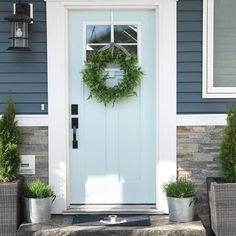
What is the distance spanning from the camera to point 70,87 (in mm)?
4824

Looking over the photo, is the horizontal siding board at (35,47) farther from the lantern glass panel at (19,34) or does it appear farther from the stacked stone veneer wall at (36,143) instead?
the stacked stone veneer wall at (36,143)

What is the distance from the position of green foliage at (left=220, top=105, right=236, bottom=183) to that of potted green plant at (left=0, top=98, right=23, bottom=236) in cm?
179

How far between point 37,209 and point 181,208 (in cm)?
124

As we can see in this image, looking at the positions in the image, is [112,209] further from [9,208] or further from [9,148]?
[9,148]

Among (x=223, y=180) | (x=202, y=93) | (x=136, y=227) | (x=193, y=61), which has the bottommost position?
(x=136, y=227)

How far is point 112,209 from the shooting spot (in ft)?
15.8

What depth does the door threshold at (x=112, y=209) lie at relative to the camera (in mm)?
4762

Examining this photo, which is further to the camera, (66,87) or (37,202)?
(66,87)

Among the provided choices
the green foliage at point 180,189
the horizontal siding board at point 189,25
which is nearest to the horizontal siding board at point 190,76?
the horizontal siding board at point 189,25

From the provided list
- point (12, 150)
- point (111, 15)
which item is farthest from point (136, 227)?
point (111, 15)

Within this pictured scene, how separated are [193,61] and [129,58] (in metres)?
0.59

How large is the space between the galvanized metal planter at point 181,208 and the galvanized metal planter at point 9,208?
1312mm

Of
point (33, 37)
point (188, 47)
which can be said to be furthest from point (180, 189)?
point (33, 37)

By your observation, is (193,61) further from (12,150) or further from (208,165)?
(12,150)
